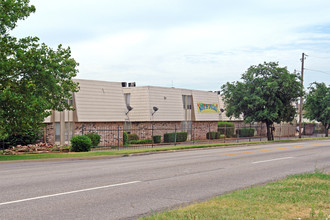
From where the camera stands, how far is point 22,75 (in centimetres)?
2197

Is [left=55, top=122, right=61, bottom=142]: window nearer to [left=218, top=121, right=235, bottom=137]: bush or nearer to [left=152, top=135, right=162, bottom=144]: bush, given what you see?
[left=152, top=135, right=162, bottom=144]: bush

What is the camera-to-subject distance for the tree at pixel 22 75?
20562mm

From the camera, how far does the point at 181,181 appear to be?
474 inches

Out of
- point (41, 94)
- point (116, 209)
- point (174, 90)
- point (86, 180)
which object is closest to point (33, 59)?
point (41, 94)

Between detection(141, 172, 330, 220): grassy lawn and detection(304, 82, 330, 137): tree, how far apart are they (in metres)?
47.8

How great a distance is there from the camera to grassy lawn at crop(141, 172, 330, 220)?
7.05 metres

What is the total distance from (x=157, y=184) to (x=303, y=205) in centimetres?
452

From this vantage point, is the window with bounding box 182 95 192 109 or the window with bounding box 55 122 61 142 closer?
the window with bounding box 55 122 61 142

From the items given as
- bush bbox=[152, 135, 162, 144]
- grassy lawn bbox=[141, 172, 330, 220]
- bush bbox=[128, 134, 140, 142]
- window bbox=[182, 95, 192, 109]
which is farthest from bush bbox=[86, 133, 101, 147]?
grassy lawn bbox=[141, 172, 330, 220]

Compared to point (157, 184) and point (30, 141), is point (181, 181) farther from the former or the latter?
point (30, 141)

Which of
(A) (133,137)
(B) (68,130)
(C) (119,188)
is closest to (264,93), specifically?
(A) (133,137)

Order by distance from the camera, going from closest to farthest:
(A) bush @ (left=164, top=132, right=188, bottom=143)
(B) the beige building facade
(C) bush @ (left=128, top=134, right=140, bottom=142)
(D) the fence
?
(B) the beige building facade → (D) the fence → (C) bush @ (left=128, top=134, right=140, bottom=142) → (A) bush @ (left=164, top=132, right=188, bottom=143)

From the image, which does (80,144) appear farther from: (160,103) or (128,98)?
(160,103)

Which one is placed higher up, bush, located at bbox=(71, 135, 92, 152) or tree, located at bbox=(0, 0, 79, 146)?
tree, located at bbox=(0, 0, 79, 146)
